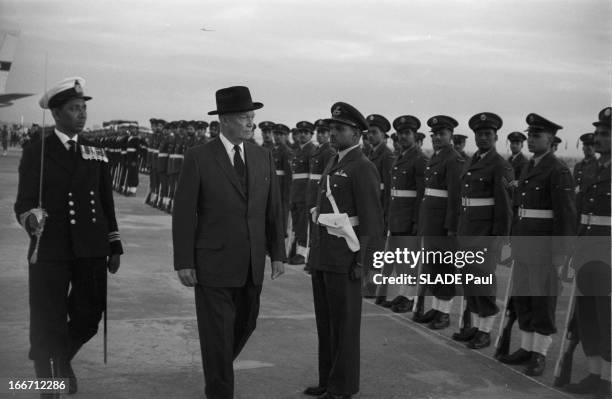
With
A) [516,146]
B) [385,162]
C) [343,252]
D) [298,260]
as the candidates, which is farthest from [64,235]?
[516,146]

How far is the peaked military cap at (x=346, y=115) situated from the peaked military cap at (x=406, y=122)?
289 centimetres

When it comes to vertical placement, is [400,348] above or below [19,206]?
below

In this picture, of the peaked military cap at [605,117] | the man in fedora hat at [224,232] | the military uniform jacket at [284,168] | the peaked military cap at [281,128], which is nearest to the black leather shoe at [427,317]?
the peaked military cap at [605,117]

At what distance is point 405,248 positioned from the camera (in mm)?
8250

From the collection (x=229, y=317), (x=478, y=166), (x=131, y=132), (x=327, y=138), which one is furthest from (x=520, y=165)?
(x=131, y=132)

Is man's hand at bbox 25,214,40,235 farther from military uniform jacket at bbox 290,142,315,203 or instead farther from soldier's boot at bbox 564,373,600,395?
military uniform jacket at bbox 290,142,315,203

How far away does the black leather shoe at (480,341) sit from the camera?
257 inches

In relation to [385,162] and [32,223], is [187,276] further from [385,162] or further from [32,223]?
[385,162]

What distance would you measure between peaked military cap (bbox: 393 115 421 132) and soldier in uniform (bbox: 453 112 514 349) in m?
1.31

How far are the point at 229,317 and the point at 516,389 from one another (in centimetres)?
213

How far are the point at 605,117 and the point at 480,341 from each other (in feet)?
7.26

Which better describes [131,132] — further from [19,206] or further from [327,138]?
[19,206]

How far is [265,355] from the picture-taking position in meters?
5.96

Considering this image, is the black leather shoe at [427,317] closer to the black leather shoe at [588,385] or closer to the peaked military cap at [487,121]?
the peaked military cap at [487,121]
